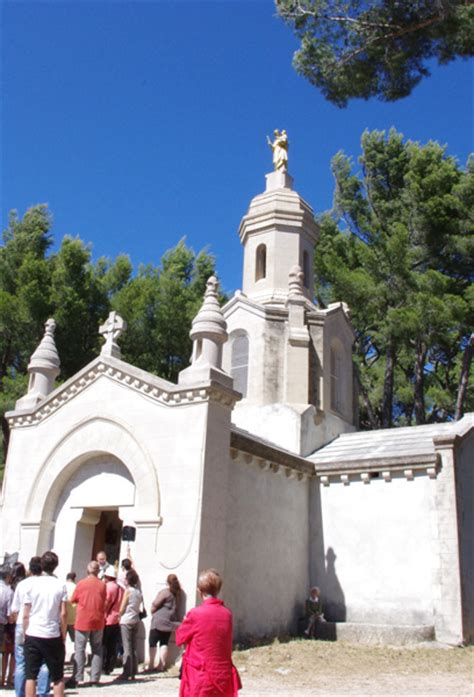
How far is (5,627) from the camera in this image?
864 cm

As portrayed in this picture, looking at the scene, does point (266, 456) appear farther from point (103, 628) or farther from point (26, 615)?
point (26, 615)

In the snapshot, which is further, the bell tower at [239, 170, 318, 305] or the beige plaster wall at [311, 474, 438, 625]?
the bell tower at [239, 170, 318, 305]

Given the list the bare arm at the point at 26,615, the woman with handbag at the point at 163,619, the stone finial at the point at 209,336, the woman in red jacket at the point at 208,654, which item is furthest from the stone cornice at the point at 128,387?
the woman in red jacket at the point at 208,654

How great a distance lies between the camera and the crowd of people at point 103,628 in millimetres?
5305

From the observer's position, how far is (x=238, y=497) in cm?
1288

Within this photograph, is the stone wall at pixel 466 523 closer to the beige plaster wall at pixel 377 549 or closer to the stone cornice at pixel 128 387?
the beige plaster wall at pixel 377 549

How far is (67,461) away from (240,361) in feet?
21.3

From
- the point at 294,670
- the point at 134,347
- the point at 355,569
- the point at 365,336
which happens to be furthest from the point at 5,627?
the point at 365,336

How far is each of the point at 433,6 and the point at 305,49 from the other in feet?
8.12

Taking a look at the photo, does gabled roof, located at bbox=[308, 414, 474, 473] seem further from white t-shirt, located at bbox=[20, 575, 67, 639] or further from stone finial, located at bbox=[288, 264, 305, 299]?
white t-shirt, located at bbox=[20, 575, 67, 639]

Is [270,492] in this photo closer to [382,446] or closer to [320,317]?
[382,446]

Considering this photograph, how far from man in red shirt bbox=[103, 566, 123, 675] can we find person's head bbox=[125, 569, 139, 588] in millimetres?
169

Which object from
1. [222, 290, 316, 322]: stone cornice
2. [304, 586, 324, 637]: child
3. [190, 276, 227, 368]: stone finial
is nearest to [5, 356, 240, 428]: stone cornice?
[190, 276, 227, 368]: stone finial

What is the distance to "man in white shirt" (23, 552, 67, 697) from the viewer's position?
6.66 meters
